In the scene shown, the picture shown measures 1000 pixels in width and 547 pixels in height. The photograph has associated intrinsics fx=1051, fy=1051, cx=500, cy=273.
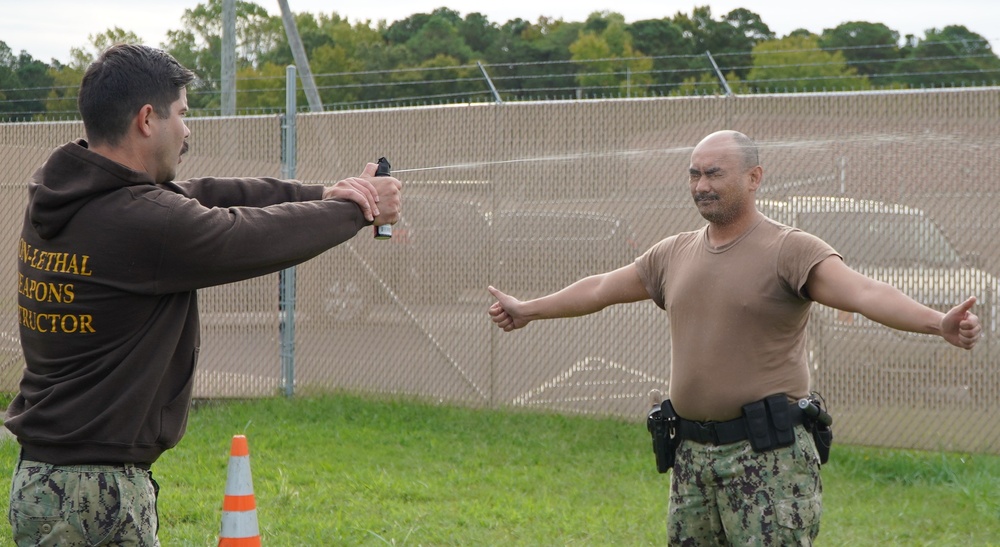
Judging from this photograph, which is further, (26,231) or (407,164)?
(407,164)

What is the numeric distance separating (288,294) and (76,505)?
630cm

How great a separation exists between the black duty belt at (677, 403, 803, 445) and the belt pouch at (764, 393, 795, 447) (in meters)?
0.03

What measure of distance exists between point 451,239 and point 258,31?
59.2 meters

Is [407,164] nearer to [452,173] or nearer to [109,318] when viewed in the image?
[452,173]

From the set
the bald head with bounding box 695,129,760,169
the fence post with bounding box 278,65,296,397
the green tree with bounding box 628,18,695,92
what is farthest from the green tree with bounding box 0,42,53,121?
the green tree with bounding box 628,18,695,92

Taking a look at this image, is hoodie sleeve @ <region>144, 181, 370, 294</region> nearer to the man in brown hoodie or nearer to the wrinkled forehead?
the man in brown hoodie

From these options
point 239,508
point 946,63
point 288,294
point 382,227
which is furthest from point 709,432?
point 946,63

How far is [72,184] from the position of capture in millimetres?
2656

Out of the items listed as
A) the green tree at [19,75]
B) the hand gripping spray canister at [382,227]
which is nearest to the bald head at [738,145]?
the hand gripping spray canister at [382,227]

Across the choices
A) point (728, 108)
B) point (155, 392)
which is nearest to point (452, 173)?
point (728, 108)

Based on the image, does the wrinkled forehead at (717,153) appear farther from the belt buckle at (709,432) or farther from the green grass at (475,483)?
the green grass at (475,483)

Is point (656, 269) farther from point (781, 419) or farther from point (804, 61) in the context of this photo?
point (804, 61)

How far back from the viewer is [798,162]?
7316mm

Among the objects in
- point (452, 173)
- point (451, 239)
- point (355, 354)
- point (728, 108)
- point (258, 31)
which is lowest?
point (355, 354)
